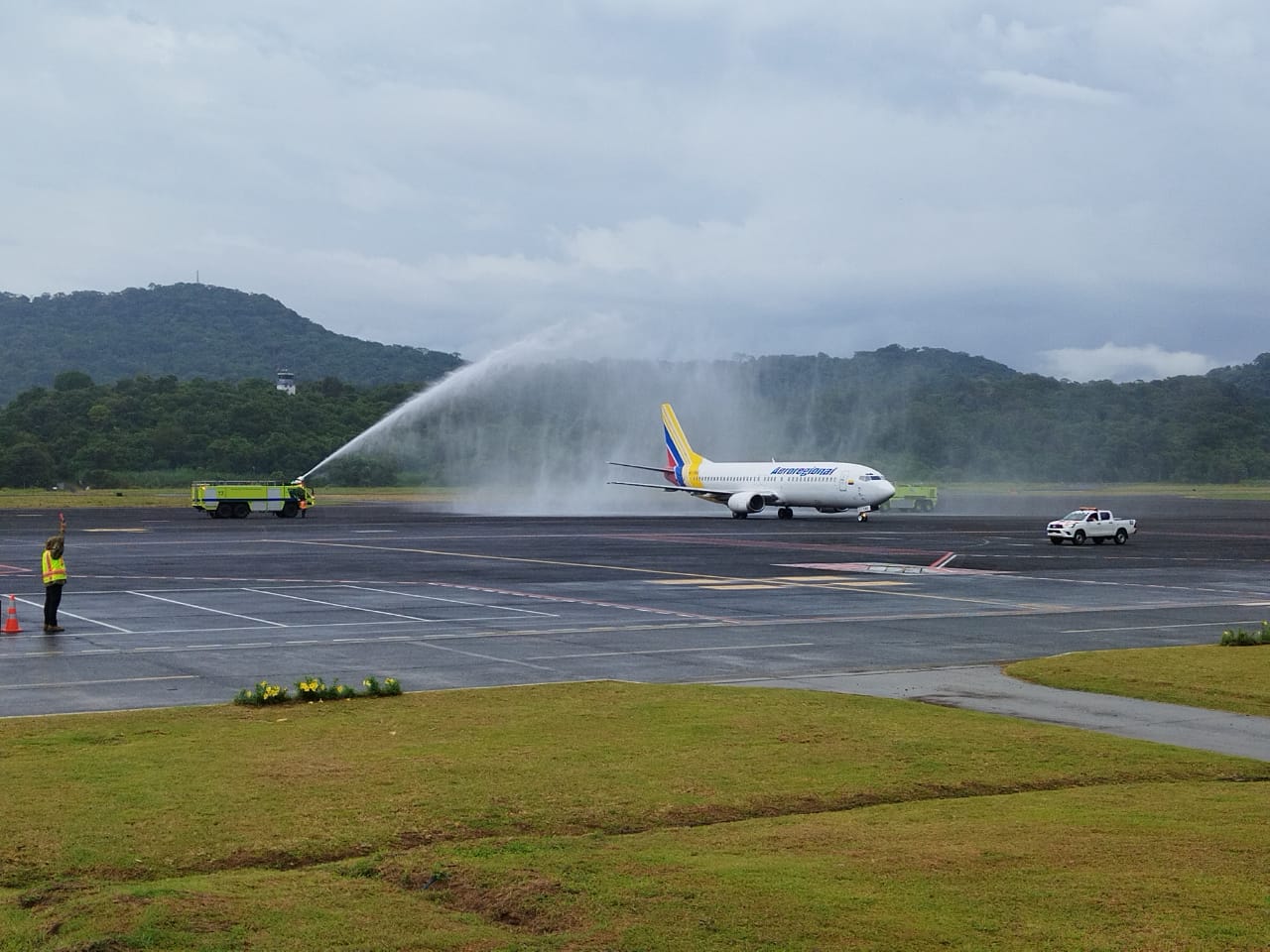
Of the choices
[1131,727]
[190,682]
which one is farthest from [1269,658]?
[190,682]

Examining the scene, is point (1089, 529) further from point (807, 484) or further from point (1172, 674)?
point (1172, 674)

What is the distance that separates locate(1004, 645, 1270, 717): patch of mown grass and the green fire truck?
74.9 meters

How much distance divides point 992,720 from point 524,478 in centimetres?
10728

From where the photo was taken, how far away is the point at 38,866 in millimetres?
9922

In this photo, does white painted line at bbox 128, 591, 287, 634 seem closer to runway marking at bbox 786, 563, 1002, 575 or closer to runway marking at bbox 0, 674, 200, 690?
runway marking at bbox 0, 674, 200, 690

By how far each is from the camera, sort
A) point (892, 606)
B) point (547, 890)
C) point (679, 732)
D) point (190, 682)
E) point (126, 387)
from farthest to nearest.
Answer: point (126, 387) → point (892, 606) → point (190, 682) → point (679, 732) → point (547, 890)

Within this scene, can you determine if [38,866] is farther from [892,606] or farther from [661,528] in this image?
[661,528]

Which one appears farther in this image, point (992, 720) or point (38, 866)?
point (992, 720)

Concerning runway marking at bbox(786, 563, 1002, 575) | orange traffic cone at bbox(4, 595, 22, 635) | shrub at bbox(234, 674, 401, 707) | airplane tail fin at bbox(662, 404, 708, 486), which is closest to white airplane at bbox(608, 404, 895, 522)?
airplane tail fin at bbox(662, 404, 708, 486)

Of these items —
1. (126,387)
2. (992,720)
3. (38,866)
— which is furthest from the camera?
(126,387)

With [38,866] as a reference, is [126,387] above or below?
above

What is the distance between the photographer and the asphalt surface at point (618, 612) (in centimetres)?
2144

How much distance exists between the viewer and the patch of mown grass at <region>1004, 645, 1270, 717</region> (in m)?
19.4

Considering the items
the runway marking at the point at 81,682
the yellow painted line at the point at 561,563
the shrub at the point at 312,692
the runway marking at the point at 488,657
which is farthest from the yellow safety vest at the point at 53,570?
the yellow painted line at the point at 561,563
